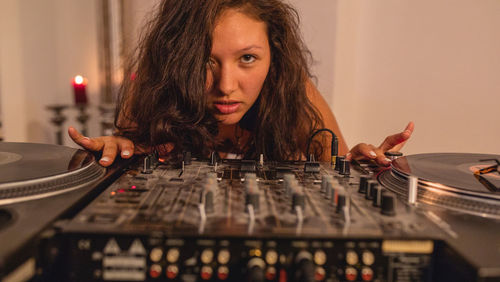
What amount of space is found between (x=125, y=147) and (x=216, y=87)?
13.6 inches

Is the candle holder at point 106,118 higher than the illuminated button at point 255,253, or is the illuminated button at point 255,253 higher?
the candle holder at point 106,118

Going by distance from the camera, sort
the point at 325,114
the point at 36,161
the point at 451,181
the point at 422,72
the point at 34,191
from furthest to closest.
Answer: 1. the point at 422,72
2. the point at 325,114
3. the point at 36,161
4. the point at 451,181
5. the point at 34,191

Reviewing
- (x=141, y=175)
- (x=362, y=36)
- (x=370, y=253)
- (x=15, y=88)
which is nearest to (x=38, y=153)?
(x=141, y=175)

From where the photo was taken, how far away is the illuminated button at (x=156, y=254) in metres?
0.60

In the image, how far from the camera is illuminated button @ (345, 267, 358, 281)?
61 cm

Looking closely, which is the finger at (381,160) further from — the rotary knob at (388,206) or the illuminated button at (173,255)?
the illuminated button at (173,255)

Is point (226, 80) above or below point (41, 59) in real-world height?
below

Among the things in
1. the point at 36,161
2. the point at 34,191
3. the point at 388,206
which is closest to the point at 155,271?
the point at 34,191

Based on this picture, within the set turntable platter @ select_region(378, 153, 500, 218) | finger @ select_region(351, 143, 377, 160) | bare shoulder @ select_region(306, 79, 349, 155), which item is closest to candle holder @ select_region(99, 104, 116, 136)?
bare shoulder @ select_region(306, 79, 349, 155)

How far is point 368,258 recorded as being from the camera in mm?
606

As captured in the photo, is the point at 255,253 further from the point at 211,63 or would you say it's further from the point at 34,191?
the point at 211,63

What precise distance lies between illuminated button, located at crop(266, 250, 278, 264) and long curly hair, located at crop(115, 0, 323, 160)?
0.62 meters

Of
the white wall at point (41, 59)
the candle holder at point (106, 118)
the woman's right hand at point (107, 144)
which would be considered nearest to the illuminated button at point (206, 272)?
the woman's right hand at point (107, 144)

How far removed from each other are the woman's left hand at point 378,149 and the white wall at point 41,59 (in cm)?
203
